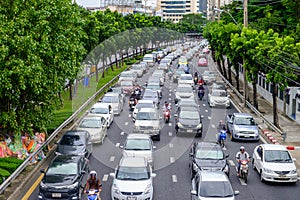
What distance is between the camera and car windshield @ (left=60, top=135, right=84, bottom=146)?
2641 centimetres

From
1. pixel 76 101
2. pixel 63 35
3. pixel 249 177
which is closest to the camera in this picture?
pixel 249 177

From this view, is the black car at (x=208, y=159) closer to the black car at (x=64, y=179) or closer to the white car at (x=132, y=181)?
the white car at (x=132, y=181)

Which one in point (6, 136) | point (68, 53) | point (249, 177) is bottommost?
point (249, 177)

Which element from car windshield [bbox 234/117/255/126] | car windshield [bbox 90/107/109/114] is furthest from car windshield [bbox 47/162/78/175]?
car windshield [bbox 90/107/109/114]

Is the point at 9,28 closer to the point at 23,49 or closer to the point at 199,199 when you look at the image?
the point at 23,49

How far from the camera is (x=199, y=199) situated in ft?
61.5

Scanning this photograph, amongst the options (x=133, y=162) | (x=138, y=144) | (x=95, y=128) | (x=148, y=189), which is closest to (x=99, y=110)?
(x=95, y=128)

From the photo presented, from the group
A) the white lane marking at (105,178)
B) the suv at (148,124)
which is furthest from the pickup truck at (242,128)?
the white lane marking at (105,178)

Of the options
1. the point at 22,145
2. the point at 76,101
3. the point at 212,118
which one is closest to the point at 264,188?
the point at 22,145

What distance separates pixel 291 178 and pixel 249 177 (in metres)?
2.21

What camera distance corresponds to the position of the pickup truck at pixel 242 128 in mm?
31859

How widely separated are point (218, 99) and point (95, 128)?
1662 cm

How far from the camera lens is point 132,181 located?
2044cm

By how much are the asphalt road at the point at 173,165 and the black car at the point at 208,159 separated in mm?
869
